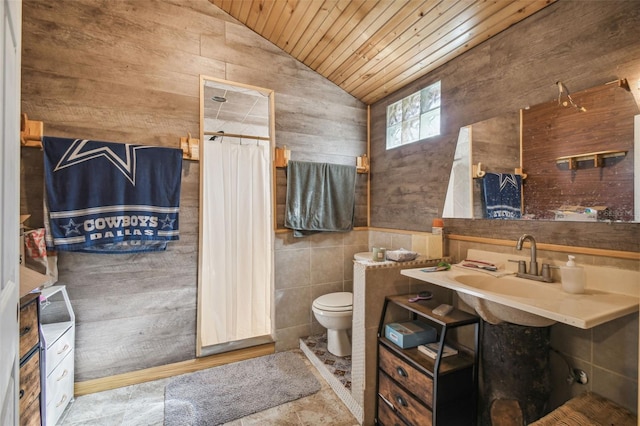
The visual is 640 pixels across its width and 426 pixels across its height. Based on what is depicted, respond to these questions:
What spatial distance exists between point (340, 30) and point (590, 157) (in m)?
1.73

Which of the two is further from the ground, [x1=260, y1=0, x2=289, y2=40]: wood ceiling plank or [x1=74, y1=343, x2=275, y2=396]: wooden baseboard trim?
[x1=260, y1=0, x2=289, y2=40]: wood ceiling plank

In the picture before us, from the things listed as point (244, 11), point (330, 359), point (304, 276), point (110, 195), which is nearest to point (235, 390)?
point (330, 359)

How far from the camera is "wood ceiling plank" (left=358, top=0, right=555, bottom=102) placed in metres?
1.57

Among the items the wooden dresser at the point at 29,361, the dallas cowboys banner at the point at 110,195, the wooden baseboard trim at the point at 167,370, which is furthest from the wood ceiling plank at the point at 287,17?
the wooden baseboard trim at the point at 167,370

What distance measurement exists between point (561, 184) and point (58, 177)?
293cm

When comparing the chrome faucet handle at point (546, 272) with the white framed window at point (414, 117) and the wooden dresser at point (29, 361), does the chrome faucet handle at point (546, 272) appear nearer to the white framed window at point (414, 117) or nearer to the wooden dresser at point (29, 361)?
the white framed window at point (414, 117)

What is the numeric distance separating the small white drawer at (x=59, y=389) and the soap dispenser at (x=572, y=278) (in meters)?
2.67

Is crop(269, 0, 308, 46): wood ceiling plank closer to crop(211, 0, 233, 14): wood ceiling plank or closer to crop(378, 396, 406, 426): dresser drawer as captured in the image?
crop(211, 0, 233, 14): wood ceiling plank

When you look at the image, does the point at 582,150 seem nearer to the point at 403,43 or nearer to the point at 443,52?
the point at 443,52

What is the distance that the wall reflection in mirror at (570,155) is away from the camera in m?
1.23

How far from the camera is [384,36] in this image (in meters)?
2.03

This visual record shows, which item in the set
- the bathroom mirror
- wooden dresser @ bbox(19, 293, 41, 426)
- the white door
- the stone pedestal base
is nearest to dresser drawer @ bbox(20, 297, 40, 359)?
wooden dresser @ bbox(19, 293, 41, 426)

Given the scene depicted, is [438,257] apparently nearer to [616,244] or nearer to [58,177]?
[616,244]

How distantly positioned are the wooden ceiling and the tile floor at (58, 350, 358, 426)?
96.8 inches
